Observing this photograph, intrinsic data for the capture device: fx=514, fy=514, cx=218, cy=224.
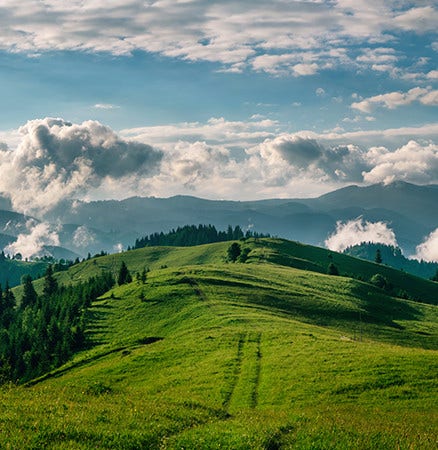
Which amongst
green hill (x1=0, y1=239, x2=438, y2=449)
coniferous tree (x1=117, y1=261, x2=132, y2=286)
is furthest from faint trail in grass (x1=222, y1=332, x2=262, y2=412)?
coniferous tree (x1=117, y1=261, x2=132, y2=286)

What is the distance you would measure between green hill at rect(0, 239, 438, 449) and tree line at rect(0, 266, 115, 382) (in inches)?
193

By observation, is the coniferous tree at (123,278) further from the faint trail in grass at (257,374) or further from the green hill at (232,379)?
the faint trail in grass at (257,374)

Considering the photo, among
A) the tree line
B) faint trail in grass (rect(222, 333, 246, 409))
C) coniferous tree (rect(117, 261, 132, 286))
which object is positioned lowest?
the tree line

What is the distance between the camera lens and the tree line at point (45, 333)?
10206cm

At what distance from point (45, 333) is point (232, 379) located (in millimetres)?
91819

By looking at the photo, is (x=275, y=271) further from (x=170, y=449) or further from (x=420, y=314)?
(x=170, y=449)

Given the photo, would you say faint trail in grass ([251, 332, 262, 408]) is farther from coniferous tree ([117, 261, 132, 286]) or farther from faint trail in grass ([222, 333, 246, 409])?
coniferous tree ([117, 261, 132, 286])

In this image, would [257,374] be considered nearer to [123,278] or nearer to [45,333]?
[45,333]

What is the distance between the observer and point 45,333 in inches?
5079

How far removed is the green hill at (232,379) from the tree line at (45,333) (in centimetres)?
491

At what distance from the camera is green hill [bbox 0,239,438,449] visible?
20.5m

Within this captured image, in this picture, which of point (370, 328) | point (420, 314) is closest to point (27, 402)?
point (370, 328)

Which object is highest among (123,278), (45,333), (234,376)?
(123,278)

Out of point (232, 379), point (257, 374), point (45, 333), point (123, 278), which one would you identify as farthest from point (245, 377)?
point (123, 278)
